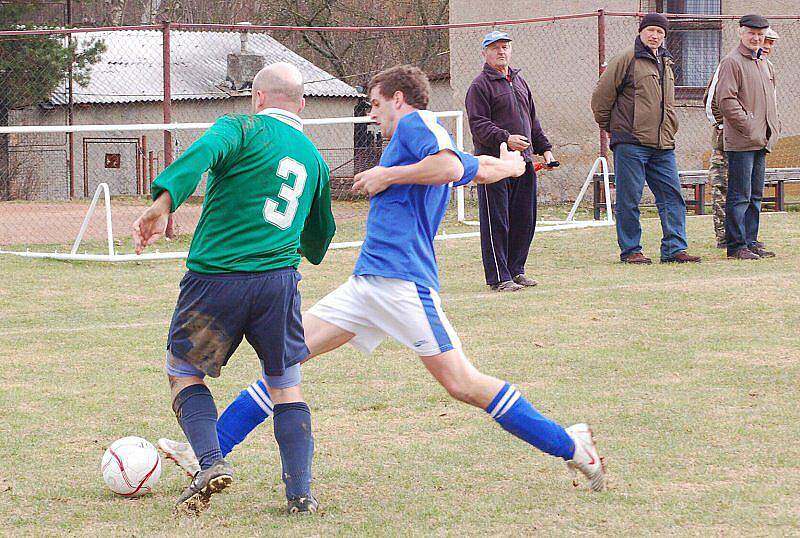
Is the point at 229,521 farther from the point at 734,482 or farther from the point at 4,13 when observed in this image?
the point at 4,13

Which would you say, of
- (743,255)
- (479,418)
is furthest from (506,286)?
(479,418)

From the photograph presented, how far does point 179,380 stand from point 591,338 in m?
3.71

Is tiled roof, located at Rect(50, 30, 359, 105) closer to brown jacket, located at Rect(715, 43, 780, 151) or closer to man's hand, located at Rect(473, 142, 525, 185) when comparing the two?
brown jacket, located at Rect(715, 43, 780, 151)

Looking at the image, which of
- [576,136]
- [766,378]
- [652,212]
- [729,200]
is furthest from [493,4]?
[766,378]

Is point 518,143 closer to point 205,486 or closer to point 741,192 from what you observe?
point 741,192

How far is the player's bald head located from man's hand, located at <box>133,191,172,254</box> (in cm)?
65

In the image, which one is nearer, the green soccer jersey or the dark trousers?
the green soccer jersey

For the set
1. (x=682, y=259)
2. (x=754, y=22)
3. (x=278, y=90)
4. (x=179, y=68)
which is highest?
(x=179, y=68)

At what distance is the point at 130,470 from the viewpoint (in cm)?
418

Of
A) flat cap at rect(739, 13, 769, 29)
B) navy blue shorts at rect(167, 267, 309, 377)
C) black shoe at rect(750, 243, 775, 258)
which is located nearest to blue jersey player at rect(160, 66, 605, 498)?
navy blue shorts at rect(167, 267, 309, 377)

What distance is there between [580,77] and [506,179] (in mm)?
10623

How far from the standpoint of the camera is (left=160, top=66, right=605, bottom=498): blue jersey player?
4.16 m

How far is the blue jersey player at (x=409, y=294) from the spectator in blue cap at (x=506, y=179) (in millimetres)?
4837

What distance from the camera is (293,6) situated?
3073 cm
